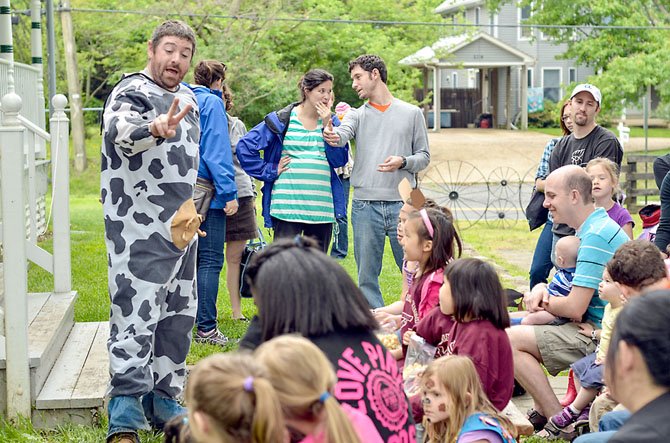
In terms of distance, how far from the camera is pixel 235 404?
7.01 ft

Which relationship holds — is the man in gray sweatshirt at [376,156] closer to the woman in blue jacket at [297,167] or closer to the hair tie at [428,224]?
the woman in blue jacket at [297,167]

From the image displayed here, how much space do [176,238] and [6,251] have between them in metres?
0.98

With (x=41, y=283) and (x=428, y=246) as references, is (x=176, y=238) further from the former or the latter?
(x=41, y=283)

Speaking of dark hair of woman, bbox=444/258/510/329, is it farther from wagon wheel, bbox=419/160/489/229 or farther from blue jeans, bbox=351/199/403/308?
wagon wheel, bbox=419/160/489/229

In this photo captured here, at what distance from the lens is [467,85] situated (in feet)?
167

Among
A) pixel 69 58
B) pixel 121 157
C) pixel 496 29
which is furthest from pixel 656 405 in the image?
pixel 496 29

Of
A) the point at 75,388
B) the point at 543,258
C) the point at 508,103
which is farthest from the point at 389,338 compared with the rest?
the point at 508,103

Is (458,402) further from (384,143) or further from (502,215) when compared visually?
→ (502,215)

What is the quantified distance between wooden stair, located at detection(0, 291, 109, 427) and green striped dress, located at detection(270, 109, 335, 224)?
1.49m

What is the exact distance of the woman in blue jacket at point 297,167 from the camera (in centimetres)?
667

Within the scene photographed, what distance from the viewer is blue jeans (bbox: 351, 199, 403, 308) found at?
22.1 feet

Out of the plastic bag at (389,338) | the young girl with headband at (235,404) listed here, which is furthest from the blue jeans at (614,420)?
the young girl with headband at (235,404)

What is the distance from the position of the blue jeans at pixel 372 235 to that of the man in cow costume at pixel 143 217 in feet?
7.67

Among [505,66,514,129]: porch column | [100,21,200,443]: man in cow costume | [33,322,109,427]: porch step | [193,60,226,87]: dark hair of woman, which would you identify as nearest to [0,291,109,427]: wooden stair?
[33,322,109,427]: porch step
